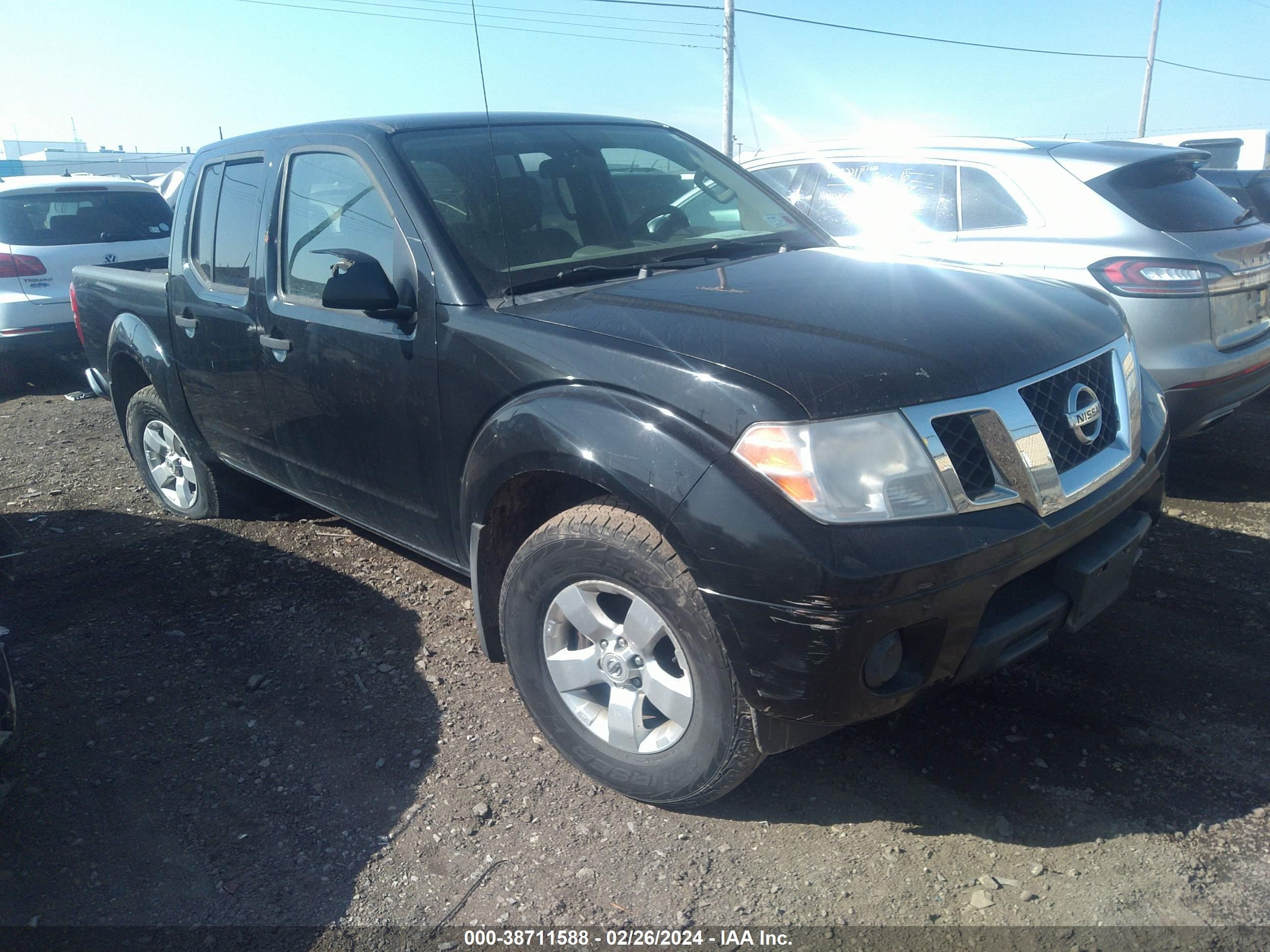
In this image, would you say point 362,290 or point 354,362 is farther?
point 354,362

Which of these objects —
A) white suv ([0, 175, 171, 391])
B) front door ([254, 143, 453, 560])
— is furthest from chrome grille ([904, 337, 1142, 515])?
white suv ([0, 175, 171, 391])

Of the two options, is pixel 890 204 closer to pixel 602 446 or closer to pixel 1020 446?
pixel 1020 446

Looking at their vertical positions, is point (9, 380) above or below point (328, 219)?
below

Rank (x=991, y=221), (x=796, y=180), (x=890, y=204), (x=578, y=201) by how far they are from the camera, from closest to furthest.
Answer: (x=578, y=201) < (x=991, y=221) < (x=890, y=204) < (x=796, y=180)

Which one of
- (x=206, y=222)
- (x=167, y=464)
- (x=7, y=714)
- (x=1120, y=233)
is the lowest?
(x=167, y=464)

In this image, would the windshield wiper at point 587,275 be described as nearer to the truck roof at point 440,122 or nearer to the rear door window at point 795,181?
the truck roof at point 440,122

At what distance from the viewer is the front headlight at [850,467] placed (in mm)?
2082

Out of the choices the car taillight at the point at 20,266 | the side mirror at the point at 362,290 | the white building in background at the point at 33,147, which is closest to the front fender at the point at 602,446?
the side mirror at the point at 362,290

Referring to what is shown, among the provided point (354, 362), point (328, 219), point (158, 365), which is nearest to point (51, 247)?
point (158, 365)

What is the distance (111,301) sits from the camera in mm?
4930

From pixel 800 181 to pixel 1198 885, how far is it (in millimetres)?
4761

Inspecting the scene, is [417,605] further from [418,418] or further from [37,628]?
[37,628]

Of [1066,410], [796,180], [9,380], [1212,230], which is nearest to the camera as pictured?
[1066,410]

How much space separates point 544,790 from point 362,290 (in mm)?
1592
